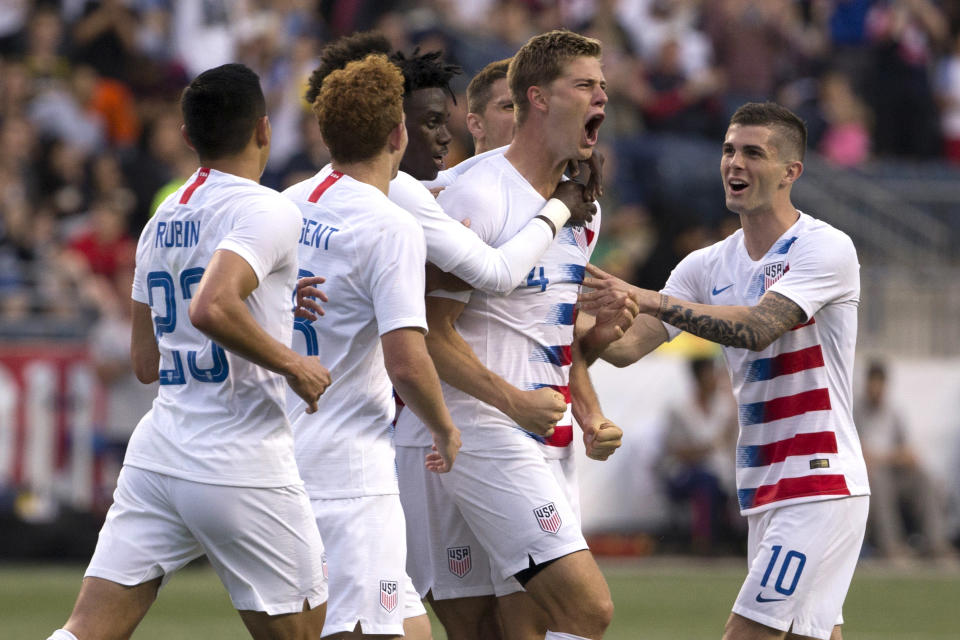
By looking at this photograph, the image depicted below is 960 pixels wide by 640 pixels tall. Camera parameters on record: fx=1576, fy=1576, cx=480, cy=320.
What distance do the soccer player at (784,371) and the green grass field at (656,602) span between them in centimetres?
413

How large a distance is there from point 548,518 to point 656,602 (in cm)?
669

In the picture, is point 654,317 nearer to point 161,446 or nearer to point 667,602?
point 161,446

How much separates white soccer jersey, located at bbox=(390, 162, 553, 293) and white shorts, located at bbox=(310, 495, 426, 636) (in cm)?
93

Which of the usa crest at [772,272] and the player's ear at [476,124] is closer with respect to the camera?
the usa crest at [772,272]

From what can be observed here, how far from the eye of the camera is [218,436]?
5.47 m

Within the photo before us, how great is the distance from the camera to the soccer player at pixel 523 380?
20.4ft

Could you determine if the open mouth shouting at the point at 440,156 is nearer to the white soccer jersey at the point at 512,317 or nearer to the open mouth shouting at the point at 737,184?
the white soccer jersey at the point at 512,317

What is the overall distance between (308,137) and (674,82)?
5305mm

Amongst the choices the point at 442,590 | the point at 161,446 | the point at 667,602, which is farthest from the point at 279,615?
the point at 667,602

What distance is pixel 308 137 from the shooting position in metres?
16.1

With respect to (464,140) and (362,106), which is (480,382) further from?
(464,140)

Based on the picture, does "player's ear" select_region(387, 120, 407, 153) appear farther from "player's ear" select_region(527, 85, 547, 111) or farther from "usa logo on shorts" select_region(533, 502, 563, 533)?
"usa logo on shorts" select_region(533, 502, 563, 533)

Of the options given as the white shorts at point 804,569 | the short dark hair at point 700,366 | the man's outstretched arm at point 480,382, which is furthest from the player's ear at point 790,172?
the short dark hair at point 700,366

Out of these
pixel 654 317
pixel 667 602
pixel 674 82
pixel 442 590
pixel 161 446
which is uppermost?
pixel 674 82
